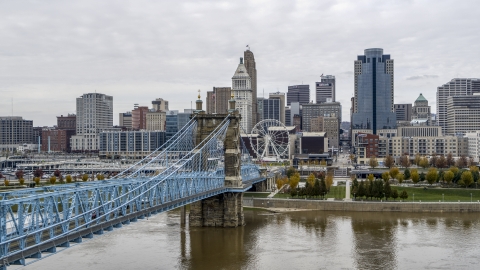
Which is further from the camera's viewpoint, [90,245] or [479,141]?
[479,141]

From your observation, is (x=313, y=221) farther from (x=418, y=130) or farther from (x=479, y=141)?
(x=418, y=130)

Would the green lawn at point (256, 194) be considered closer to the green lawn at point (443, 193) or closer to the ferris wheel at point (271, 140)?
the green lawn at point (443, 193)

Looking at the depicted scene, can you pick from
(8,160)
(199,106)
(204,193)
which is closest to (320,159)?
(8,160)

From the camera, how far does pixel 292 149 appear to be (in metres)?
168

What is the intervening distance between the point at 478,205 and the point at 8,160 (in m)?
112

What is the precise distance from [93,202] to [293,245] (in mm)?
18281

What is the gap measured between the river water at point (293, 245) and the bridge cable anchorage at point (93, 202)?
3412 mm

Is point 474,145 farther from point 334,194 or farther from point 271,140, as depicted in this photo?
point 334,194

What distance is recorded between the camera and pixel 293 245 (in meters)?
45.7

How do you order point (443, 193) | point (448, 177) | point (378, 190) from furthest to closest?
point (448, 177) → point (443, 193) → point (378, 190)

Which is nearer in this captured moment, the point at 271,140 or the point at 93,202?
the point at 93,202

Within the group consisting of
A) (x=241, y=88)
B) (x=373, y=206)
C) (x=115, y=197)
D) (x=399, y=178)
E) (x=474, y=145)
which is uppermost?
(x=241, y=88)

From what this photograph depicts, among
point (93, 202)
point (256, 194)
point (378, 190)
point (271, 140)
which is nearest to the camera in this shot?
point (93, 202)

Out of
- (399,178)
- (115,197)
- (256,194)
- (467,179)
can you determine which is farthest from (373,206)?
(115,197)
